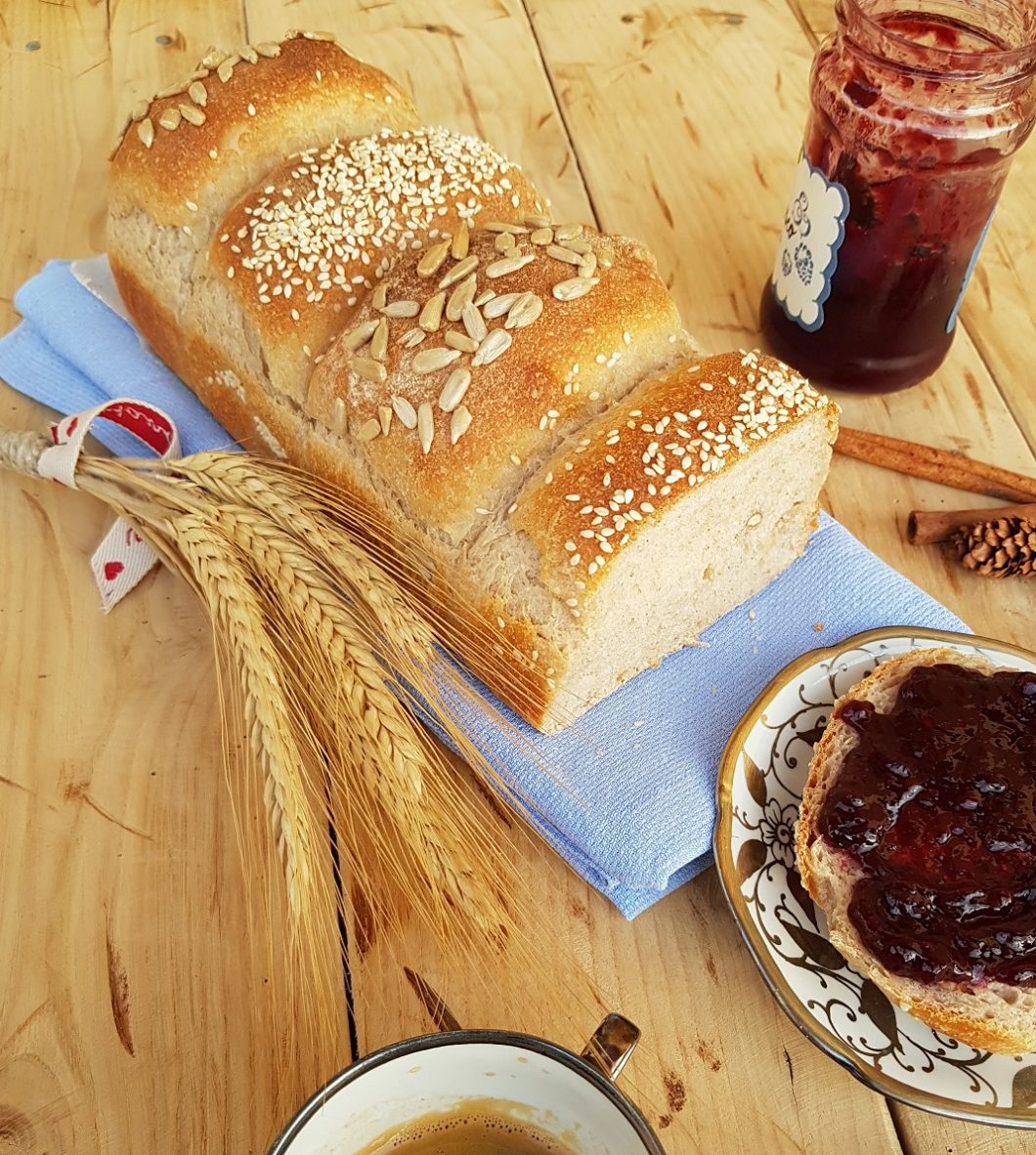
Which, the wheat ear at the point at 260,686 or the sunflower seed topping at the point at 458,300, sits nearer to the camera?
the wheat ear at the point at 260,686

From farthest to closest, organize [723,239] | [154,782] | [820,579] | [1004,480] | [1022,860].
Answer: [723,239] < [1004,480] < [820,579] < [154,782] < [1022,860]

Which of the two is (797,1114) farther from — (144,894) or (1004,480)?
(1004,480)

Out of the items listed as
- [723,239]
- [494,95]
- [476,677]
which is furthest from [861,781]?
[494,95]

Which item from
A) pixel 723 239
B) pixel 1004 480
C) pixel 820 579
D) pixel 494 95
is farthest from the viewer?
pixel 494 95

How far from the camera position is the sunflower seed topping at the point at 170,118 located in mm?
1656

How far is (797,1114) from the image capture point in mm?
1188

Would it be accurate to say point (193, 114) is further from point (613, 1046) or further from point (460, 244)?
point (613, 1046)

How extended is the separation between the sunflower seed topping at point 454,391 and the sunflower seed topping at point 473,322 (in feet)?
0.17

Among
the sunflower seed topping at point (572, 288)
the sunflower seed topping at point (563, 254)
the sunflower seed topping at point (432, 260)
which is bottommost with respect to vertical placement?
the sunflower seed topping at point (572, 288)

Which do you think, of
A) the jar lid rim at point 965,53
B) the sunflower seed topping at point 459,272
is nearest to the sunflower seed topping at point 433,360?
the sunflower seed topping at point 459,272

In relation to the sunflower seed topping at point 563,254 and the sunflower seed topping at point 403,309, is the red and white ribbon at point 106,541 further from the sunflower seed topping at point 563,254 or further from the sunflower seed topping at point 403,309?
the sunflower seed topping at point 563,254

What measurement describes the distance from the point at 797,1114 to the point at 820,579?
69cm

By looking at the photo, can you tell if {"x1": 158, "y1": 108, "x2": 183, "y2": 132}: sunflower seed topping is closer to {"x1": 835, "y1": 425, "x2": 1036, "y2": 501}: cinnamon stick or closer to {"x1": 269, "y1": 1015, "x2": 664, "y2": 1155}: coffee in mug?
{"x1": 835, "y1": 425, "x2": 1036, "y2": 501}: cinnamon stick

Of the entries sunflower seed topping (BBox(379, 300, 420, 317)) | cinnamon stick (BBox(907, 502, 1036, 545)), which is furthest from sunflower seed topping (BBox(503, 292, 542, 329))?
cinnamon stick (BBox(907, 502, 1036, 545))
